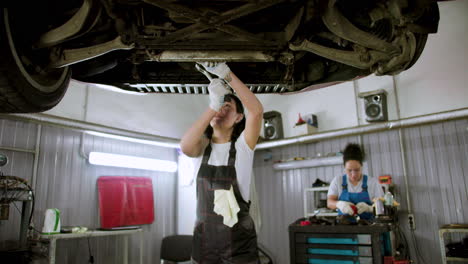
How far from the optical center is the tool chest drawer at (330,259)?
7.84 feet

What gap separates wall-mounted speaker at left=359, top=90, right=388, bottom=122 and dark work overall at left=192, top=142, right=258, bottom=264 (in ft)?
9.65

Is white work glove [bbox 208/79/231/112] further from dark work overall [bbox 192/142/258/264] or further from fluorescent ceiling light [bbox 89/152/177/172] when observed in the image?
fluorescent ceiling light [bbox 89/152/177/172]

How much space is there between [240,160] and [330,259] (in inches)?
56.9

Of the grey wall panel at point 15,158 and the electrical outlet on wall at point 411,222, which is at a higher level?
the grey wall panel at point 15,158

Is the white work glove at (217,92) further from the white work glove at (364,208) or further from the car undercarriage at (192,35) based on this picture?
the white work glove at (364,208)

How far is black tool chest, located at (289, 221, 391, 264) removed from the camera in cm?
Result: 236

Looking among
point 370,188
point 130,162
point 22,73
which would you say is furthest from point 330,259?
point 130,162

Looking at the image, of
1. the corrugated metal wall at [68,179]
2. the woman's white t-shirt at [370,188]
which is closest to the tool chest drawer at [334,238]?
the woman's white t-shirt at [370,188]

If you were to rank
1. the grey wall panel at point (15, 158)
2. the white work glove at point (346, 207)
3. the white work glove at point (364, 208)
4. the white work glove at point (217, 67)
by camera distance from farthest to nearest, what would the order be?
the grey wall panel at point (15, 158) → the white work glove at point (364, 208) → the white work glove at point (346, 207) → the white work glove at point (217, 67)

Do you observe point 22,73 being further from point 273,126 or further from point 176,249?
point 273,126

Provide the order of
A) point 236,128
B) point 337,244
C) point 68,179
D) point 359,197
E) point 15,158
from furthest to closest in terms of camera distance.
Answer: point 68,179 → point 15,158 → point 359,197 → point 337,244 → point 236,128

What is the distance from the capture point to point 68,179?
3895 millimetres

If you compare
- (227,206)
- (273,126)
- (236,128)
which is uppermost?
(273,126)

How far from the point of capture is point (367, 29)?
4.86ft
